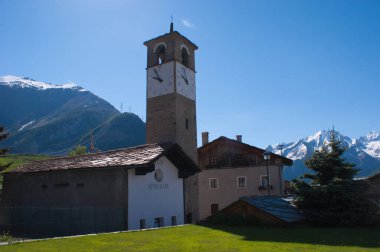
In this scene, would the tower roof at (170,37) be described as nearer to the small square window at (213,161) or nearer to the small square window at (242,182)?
the small square window at (213,161)

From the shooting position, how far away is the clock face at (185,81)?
96.1 ft

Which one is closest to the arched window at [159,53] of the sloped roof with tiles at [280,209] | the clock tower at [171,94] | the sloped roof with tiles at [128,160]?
the clock tower at [171,94]

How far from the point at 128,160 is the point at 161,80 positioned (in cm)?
1172

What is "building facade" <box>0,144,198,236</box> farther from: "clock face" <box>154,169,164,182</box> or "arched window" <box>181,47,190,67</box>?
"arched window" <box>181,47,190,67</box>

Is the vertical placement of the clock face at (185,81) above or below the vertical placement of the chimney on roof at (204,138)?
above

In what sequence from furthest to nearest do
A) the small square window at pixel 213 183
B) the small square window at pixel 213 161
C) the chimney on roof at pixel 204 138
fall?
the chimney on roof at pixel 204 138
the small square window at pixel 213 161
the small square window at pixel 213 183

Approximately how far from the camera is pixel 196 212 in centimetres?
2800

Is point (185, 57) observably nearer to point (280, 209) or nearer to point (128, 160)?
→ point (128, 160)

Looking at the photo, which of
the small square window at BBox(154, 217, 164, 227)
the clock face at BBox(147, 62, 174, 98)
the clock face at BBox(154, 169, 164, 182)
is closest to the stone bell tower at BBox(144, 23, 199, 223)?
the clock face at BBox(147, 62, 174, 98)

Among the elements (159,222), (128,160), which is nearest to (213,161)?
(159,222)

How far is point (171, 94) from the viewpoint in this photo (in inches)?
1127

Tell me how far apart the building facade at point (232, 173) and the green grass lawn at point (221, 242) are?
2006 cm

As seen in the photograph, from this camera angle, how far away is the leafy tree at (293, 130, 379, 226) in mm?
16781

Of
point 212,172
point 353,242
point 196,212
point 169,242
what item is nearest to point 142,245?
point 169,242
